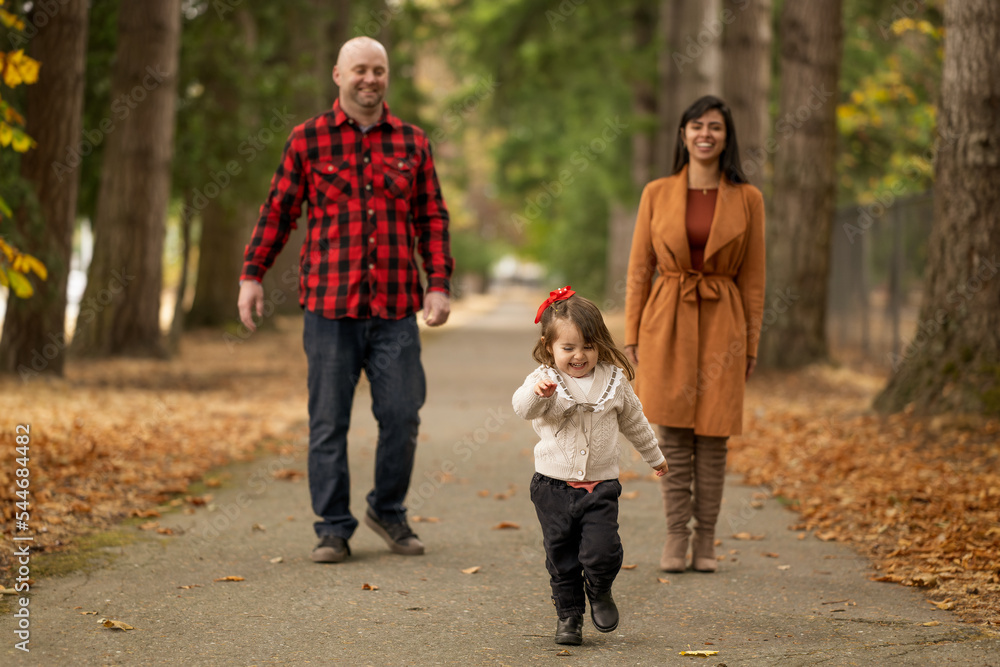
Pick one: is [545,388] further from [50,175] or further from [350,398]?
[50,175]

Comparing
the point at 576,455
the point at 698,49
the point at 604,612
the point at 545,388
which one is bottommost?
the point at 604,612

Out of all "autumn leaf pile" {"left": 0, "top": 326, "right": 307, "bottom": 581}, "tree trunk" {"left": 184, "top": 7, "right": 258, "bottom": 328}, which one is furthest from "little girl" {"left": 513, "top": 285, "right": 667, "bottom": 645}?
"tree trunk" {"left": 184, "top": 7, "right": 258, "bottom": 328}

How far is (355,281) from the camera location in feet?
16.9

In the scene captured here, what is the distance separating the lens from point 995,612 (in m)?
4.16

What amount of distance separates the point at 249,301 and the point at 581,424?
1874mm

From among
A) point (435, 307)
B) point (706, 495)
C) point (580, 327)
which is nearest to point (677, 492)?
point (706, 495)

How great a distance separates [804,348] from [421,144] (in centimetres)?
932

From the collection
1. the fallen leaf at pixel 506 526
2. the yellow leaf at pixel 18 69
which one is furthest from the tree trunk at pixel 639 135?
the yellow leaf at pixel 18 69

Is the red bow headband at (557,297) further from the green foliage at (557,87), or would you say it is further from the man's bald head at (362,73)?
the green foliage at (557,87)

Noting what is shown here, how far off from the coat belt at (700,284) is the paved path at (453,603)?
128 cm

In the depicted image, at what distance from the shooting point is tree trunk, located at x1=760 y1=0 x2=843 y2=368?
42.9 ft

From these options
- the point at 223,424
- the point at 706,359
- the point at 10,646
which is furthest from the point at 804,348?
the point at 10,646

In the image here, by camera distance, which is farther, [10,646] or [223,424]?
[223,424]

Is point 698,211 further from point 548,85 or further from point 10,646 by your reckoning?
point 548,85
